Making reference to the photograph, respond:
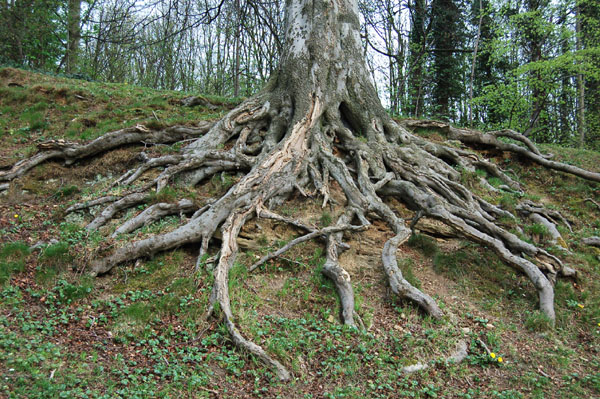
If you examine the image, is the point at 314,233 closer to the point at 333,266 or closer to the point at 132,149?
the point at 333,266

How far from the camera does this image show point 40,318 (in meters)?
4.35

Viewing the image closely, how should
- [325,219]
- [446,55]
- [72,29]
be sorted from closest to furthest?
[325,219] → [72,29] → [446,55]

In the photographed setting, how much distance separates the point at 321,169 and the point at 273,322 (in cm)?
343

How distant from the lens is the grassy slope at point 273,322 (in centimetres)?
382

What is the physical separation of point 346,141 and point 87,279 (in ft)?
17.2

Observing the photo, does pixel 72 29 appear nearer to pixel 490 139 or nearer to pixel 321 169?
pixel 321 169

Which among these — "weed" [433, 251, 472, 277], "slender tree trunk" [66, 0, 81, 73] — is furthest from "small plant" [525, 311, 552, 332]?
"slender tree trunk" [66, 0, 81, 73]

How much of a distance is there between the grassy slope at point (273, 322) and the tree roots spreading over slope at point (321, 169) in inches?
9.9

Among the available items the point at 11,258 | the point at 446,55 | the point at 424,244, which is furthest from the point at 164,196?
the point at 446,55

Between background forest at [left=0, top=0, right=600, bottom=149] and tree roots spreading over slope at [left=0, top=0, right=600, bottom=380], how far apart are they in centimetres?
330

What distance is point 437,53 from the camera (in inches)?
824

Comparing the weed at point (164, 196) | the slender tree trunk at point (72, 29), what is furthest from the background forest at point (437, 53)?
the weed at point (164, 196)

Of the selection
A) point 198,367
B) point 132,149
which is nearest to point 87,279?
point 198,367

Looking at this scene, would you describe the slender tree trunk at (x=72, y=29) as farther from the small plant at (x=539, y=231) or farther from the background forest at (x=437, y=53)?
the small plant at (x=539, y=231)
